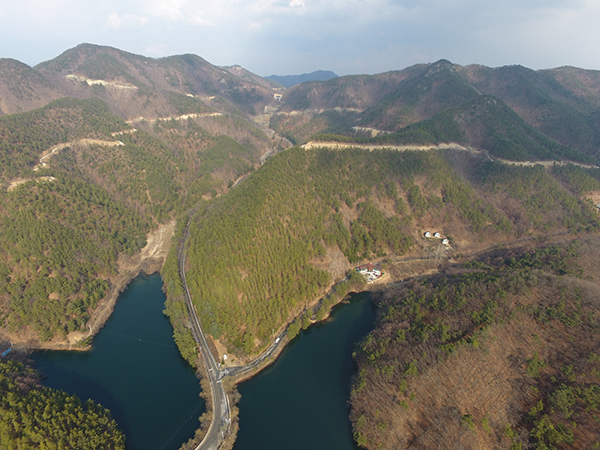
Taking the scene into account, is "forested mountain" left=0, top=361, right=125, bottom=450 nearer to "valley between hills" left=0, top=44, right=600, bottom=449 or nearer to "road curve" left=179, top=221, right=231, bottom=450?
"valley between hills" left=0, top=44, right=600, bottom=449

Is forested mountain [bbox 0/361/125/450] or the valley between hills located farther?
the valley between hills

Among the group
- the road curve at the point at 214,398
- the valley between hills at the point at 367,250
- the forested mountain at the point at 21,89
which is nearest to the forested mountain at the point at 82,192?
the valley between hills at the point at 367,250

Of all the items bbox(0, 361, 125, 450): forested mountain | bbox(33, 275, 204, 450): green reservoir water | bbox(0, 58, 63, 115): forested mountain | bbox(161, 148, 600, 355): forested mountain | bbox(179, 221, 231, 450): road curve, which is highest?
bbox(0, 58, 63, 115): forested mountain

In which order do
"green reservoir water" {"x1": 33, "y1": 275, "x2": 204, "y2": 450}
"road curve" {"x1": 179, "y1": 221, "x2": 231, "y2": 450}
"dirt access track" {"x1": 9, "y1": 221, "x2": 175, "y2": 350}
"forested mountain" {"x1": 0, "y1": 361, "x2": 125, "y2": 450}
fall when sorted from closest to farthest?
"forested mountain" {"x1": 0, "y1": 361, "x2": 125, "y2": 450} < "road curve" {"x1": 179, "y1": 221, "x2": 231, "y2": 450} < "green reservoir water" {"x1": 33, "y1": 275, "x2": 204, "y2": 450} < "dirt access track" {"x1": 9, "y1": 221, "x2": 175, "y2": 350}

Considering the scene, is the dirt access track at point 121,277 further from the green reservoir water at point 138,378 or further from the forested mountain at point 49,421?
the forested mountain at point 49,421

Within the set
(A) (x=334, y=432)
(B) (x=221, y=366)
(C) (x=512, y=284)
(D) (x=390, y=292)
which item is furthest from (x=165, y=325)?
(C) (x=512, y=284)

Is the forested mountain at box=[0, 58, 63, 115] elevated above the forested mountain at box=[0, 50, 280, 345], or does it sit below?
above

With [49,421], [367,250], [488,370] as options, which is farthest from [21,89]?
[488,370]

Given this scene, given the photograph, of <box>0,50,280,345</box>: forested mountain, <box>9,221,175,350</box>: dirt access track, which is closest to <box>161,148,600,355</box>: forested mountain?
<box>9,221,175,350</box>: dirt access track
